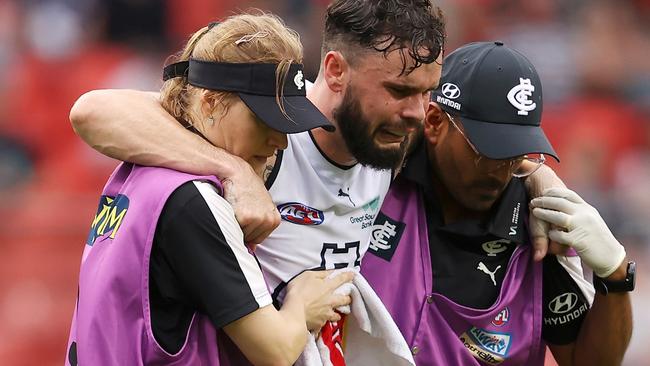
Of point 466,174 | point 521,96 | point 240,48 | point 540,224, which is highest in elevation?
point 240,48

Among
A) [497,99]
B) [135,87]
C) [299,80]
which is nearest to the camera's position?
[299,80]

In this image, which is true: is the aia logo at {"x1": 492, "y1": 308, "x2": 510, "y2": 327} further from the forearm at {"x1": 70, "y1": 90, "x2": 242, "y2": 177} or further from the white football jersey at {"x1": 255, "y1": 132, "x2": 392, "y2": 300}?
the forearm at {"x1": 70, "y1": 90, "x2": 242, "y2": 177}

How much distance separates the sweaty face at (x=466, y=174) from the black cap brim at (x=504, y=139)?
5 centimetres

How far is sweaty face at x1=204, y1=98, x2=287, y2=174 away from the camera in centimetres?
291

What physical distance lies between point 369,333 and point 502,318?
0.47 meters

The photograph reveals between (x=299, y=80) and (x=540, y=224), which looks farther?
(x=540, y=224)

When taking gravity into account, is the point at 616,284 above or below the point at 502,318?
above

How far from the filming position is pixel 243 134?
2.93 metres

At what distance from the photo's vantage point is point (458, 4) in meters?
8.15

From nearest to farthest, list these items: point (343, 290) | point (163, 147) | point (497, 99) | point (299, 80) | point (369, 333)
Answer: point (163, 147) < point (299, 80) < point (343, 290) < point (369, 333) < point (497, 99)

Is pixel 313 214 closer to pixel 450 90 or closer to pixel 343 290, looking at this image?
pixel 343 290

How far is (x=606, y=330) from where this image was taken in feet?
11.5

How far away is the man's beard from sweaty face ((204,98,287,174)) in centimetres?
36

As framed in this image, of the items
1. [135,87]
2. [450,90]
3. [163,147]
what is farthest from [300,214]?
[135,87]
